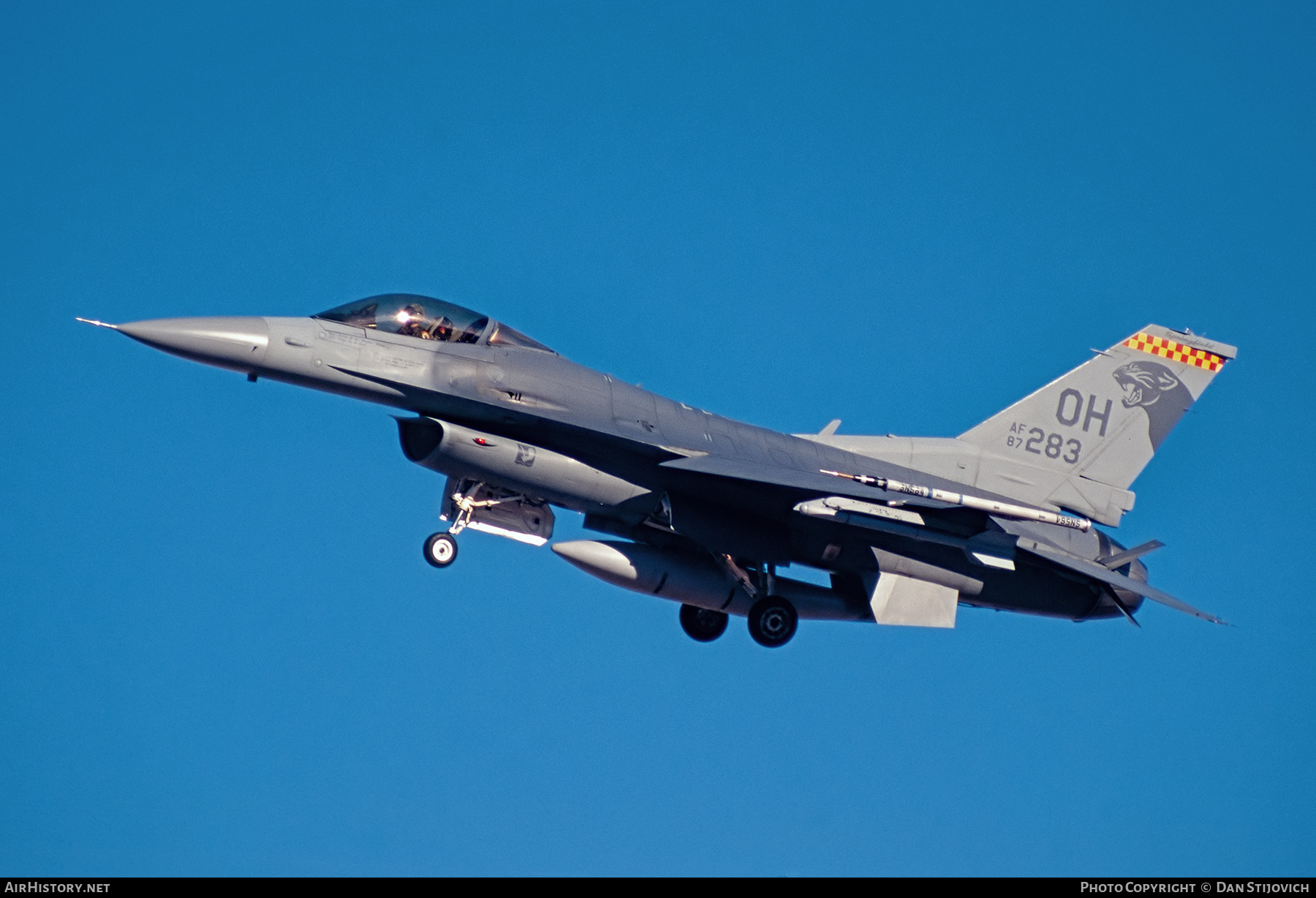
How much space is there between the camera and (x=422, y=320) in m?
13.3

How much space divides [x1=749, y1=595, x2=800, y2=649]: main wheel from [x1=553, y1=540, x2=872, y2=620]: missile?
9.7 inches

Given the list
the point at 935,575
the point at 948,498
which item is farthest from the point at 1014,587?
the point at 948,498

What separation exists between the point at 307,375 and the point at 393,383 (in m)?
0.79

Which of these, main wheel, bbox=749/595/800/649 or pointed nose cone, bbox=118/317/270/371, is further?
main wheel, bbox=749/595/800/649

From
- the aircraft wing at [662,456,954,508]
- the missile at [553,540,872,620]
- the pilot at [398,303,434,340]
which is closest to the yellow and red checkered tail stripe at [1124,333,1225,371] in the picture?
the aircraft wing at [662,456,954,508]

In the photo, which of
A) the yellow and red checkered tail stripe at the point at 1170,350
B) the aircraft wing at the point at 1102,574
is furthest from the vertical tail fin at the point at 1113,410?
the aircraft wing at the point at 1102,574

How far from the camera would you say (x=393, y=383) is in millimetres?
12930

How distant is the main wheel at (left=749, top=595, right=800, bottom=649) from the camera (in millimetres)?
14479

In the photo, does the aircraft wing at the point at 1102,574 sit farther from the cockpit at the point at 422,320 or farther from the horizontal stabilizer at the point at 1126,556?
the cockpit at the point at 422,320

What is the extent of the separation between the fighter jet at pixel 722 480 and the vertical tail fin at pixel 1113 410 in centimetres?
3

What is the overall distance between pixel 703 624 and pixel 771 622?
169cm

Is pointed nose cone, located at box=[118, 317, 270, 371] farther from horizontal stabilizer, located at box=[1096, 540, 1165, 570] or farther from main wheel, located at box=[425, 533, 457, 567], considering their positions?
horizontal stabilizer, located at box=[1096, 540, 1165, 570]

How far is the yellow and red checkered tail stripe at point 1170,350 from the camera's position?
16500 mm

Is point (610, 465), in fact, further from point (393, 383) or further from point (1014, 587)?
point (1014, 587)
